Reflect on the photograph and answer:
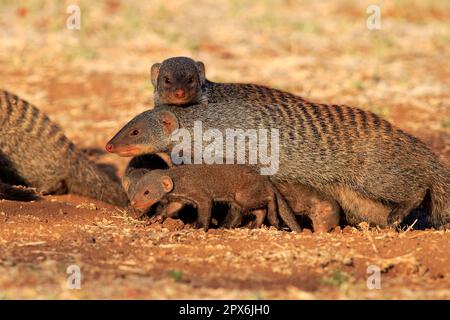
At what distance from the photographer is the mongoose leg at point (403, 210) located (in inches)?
190

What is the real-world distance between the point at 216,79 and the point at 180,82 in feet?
10.7

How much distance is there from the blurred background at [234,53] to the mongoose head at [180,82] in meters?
2.18

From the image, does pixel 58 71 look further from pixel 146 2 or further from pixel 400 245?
pixel 400 245

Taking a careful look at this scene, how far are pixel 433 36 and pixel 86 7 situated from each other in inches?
162

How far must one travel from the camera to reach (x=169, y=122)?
4836 mm

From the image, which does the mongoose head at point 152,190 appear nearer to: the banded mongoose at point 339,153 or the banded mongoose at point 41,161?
the banded mongoose at point 339,153

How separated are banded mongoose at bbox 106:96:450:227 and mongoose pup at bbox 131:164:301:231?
6.1 inches

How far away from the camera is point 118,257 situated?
3.84 m

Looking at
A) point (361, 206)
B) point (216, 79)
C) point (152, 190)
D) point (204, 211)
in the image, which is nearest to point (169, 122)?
point (152, 190)

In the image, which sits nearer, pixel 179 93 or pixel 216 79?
pixel 179 93

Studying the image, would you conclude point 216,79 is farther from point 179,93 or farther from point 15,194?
point 179,93

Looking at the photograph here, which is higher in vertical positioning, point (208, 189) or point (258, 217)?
point (208, 189)

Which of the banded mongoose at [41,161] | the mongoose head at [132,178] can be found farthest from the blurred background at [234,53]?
the mongoose head at [132,178]
